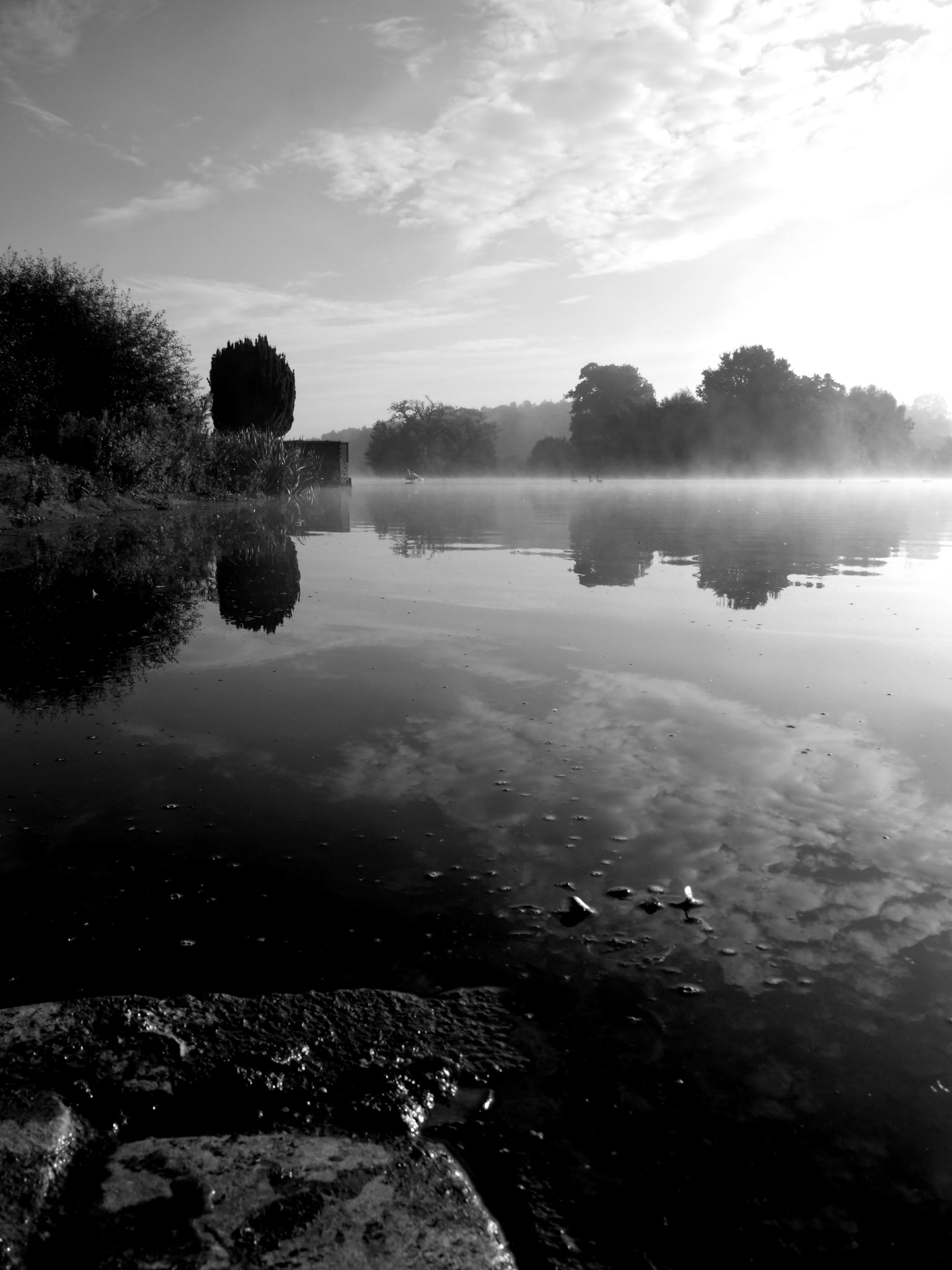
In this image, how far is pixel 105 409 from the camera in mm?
29203

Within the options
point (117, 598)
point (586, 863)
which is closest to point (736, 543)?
point (117, 598)

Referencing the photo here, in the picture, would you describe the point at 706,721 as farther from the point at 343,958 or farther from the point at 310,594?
the point at 310,594

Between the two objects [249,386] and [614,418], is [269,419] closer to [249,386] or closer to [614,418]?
[249,386]

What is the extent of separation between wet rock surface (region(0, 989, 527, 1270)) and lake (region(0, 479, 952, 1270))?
16 centimetres

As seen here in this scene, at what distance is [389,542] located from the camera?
50.5 feet

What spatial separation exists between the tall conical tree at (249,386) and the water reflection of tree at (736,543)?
2002cm

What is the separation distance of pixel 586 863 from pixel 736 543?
1315 centimetres

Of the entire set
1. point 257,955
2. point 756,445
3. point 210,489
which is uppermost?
point 756,445

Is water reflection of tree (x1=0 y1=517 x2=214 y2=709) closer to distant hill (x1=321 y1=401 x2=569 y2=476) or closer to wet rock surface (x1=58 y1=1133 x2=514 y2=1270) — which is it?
wet rock surface (x1=58 y1=1133 x2=514 y2=1270)

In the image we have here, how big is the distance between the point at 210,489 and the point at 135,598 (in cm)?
2026

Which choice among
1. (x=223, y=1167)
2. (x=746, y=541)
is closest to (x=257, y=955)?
(x=223, y=1167)

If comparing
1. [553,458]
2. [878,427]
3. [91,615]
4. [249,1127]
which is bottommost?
[249,1127]

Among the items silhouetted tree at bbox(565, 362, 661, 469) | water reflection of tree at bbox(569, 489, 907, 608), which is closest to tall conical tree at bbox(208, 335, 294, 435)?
water reflection of tree at bbox(569, 489, 907, 608)

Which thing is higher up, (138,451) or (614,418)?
(614,418)
